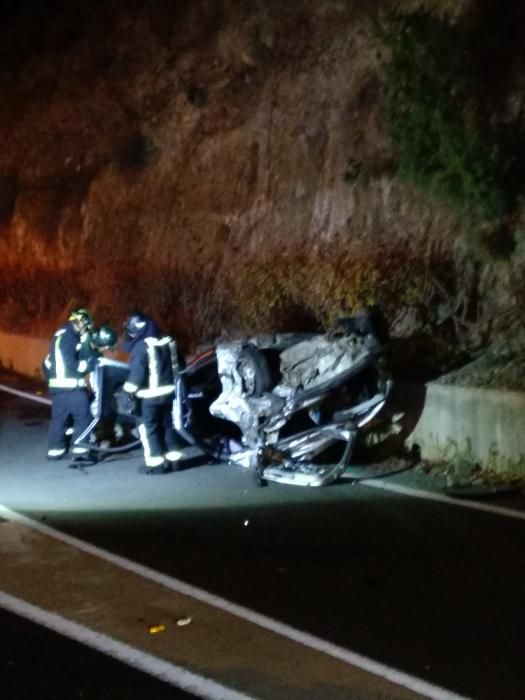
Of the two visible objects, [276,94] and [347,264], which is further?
[276,94]

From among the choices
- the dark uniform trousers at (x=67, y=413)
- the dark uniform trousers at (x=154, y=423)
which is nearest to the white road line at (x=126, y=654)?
the dark uniform trousers at (x=154, y=423)

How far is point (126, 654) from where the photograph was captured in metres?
6.23

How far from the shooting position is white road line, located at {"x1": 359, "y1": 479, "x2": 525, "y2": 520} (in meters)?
9.17

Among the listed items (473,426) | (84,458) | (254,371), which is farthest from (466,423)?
(84,458)

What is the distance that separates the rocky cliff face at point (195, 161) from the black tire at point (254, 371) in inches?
150

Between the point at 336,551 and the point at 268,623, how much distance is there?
156cm

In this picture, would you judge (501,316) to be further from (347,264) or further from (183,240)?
(183,240)

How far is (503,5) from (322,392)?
6.99m

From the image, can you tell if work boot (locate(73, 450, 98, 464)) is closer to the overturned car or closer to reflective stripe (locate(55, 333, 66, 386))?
reflective stripe (locate(55, 333, 66, 386))

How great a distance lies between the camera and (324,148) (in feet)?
59.7

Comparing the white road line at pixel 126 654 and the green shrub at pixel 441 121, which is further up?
the green shrub at pixel 441 121

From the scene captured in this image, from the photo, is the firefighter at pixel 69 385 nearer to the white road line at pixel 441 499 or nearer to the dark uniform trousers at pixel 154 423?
the dark uniform trousers at pixel 154 423

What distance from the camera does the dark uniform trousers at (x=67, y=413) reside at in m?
11.8

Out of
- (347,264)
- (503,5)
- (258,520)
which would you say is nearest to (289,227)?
(347,264)
